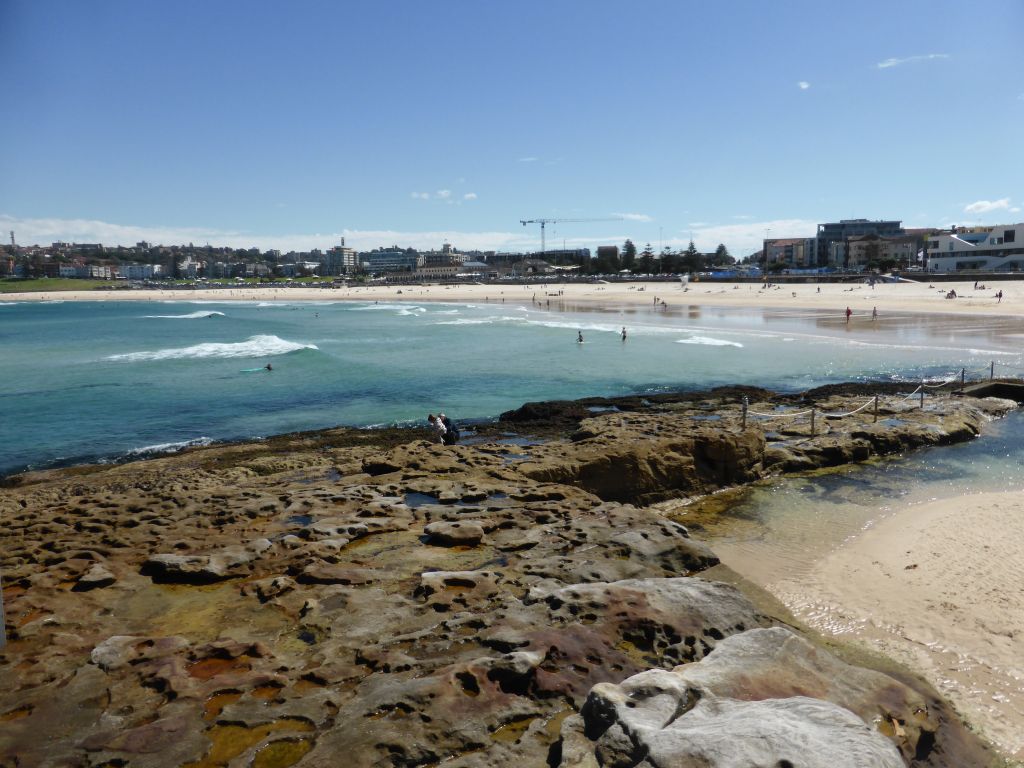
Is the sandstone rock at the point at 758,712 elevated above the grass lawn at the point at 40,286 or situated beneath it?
situated beneath

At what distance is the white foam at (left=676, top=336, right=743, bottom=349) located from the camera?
3650cm

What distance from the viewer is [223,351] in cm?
3978

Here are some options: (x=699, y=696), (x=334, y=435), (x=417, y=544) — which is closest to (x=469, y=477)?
(x=417, y=544)

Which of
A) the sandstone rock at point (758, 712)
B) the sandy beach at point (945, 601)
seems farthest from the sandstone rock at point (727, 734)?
the sandy beach at point (945, 601)

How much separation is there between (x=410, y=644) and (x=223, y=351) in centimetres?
3835

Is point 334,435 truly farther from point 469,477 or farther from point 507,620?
point 507,620

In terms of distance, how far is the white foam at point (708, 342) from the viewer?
1437 inches

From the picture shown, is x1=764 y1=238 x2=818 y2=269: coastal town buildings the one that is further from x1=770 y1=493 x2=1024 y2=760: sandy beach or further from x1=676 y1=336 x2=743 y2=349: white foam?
x1=770 y1=493 x2=1024 y2=760: sandy beach

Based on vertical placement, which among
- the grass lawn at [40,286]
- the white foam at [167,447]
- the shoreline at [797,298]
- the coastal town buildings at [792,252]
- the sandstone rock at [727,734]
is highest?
the coastal town buildings at [792,252]

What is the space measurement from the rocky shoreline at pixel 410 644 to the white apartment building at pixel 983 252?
100m

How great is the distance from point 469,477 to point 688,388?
50.4 ft

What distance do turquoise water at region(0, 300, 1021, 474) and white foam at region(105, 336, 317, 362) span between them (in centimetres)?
19

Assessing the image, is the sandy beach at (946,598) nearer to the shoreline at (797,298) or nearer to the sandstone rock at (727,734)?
the sandstone rock at (727,734)

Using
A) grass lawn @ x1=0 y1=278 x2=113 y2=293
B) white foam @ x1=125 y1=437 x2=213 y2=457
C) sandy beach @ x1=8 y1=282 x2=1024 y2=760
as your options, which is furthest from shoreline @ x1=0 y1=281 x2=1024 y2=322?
white foam @ x1=125 y1=437 x2=213 y2=457
